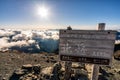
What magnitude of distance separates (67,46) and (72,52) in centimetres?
36

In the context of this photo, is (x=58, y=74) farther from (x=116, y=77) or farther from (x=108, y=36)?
(x=108, y=36)

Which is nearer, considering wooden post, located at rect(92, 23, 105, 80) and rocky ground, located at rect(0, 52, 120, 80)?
wooden post, located at rect(92, 23, 105, 80)

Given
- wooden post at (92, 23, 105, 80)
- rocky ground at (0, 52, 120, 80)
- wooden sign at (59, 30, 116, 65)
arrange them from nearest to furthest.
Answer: wooden sign at (59, 30, 116, 65), wooden post at (92, 23, 105, 80), rocky ground at (0, 52, 120, 80)

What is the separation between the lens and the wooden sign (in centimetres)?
620

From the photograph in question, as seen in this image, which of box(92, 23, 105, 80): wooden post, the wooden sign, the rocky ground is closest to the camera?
the wooden sign

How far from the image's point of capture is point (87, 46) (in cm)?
641

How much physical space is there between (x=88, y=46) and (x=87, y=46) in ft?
0.14

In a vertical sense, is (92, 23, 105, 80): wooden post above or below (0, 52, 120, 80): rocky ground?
above

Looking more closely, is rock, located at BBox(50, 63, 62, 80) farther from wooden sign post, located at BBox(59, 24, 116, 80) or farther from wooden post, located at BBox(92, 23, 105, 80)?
wooden post, located at BBox(92, 23, 105, 80)

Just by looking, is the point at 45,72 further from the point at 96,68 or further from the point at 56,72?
the point at 96,68

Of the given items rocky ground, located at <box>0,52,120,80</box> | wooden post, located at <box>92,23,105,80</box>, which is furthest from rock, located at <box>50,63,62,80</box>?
wooden post, located at <box>92,23,105,80</box>

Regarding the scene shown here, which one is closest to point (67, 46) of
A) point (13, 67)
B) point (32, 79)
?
point (32, 79)

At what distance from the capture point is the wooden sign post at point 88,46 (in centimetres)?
620

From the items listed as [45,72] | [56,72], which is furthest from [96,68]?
[45,72]
